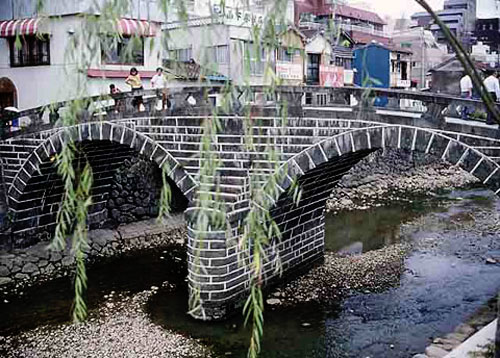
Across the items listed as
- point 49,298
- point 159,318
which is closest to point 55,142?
point 49,298

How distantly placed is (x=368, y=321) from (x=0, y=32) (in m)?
15.2

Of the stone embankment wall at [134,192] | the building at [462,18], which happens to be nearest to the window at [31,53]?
the stone embankment wall at [134,192]

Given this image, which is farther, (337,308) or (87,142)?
(87,142)

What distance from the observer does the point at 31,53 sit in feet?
68.4

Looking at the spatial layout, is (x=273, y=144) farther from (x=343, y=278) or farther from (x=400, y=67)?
(x=400, y=67)

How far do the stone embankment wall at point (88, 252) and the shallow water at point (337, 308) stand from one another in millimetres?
625

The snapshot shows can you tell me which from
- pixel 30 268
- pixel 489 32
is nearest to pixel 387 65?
pixel 489 32

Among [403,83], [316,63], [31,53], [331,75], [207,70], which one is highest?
[316,63]

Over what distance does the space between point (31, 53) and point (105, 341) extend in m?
13.0

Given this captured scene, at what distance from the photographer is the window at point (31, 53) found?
802 inches

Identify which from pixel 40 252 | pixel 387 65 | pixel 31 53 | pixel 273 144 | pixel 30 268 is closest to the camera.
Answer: pixel 273 144

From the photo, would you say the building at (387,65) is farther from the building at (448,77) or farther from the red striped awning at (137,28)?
the red striped awning at (137,28)

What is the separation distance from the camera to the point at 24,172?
52.2ft

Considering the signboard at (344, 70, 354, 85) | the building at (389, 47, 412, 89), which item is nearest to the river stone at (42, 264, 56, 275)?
the signboard at (344, 70, 354, 85)
